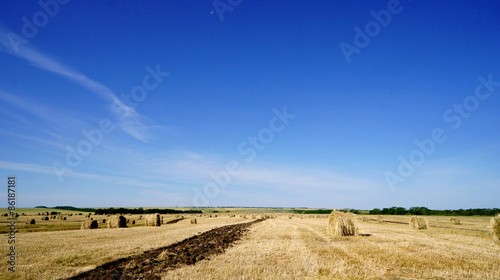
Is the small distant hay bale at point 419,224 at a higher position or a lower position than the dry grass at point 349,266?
lower

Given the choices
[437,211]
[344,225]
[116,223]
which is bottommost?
[437,211]

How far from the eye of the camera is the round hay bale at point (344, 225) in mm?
21516

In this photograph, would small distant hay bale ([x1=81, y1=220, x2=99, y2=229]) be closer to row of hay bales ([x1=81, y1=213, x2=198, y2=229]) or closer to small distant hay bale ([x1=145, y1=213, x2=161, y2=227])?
row of hay bales ([x1=81, y1=213, x2=198, y2=229])

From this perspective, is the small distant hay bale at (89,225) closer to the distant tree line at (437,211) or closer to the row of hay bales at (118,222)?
the row of hay bales at (118,222)

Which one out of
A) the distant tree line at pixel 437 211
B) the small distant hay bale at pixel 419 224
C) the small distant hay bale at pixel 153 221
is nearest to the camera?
the small distant hay bale at pixel 419 224

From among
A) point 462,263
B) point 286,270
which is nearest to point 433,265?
point 462,263

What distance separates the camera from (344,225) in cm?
2166

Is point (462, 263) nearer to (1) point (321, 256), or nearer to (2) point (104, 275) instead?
(1) point (321, 256)

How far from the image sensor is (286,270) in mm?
8961

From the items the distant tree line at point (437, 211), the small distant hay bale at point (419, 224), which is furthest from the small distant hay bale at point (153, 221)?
the distant tree line at point (437, 211)

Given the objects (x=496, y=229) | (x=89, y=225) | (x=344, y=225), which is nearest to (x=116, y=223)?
(x=89, y=225)

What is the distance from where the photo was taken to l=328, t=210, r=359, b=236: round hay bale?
70.6 ft

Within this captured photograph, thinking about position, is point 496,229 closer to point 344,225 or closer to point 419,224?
point 344,225

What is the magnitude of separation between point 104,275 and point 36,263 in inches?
153
